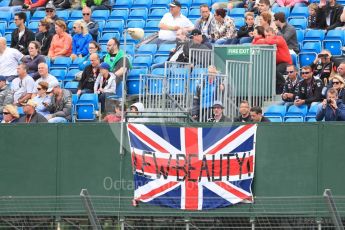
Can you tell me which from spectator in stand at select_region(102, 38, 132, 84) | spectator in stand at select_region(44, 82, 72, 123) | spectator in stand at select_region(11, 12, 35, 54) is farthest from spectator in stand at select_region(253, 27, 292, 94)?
spectator in stand at select_region(11, 12, 35, 54)

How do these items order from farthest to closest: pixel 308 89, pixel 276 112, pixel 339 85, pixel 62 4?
pixel 62 4, pixel 276 112, pixel 308 89, pixel 339 85

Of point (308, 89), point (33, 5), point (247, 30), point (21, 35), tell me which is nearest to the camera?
point (308, 89)

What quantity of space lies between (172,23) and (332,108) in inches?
226

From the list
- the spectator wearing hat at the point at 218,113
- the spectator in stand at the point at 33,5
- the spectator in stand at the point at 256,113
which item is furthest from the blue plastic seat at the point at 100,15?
the spectator in stand at the point at 256,113

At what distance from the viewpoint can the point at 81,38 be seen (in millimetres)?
25047

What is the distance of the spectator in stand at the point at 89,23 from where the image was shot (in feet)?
83.3

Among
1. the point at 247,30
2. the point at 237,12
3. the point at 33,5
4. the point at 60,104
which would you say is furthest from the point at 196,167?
the point at 33,5

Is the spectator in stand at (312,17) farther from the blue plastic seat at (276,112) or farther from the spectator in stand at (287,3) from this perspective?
the blue plastic seat at (276,112)

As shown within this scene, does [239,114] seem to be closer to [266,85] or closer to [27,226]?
[266,85]

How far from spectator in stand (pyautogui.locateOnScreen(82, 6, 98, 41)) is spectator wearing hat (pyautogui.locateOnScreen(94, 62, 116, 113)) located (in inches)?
117

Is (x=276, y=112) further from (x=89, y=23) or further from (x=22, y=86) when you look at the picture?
(x=89, y=23)

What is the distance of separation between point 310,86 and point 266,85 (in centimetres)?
111

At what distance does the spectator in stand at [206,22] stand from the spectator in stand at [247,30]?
2.00 feet

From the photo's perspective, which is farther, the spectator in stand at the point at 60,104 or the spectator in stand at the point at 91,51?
the spectator in stand at the point at 91,51
